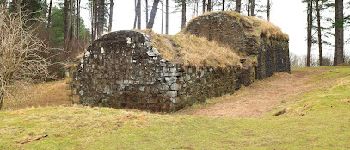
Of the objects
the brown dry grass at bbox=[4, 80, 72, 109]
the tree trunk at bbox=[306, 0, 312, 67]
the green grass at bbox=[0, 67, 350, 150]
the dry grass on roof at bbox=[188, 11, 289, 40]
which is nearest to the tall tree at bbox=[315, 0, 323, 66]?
the tree trunk at bbox=[306, 0, 312, 67]

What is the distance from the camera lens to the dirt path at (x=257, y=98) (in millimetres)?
12534

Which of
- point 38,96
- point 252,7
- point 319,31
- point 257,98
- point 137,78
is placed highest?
point 252,7

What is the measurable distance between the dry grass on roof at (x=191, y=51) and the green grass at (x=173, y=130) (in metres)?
4.22

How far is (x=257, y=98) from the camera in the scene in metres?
15.1

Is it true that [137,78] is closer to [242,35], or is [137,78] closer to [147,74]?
[147,74]

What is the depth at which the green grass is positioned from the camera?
25.3 ft

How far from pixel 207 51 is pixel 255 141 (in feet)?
28.1

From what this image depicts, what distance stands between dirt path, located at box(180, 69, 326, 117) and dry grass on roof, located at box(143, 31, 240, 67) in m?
1.38

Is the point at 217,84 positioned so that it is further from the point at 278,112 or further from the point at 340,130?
the point at 340,130

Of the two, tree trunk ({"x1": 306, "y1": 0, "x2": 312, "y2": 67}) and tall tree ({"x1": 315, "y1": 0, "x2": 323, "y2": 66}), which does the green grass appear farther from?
tall tree ({"x1": 315, "y1": 0, "x2": 323, "y2": 66})

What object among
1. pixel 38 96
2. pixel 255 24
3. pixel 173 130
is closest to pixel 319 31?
pixel 255 24

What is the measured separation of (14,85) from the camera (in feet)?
50.2

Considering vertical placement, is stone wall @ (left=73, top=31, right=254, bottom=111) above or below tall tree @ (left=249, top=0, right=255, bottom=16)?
below

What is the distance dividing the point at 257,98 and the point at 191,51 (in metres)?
2.88
